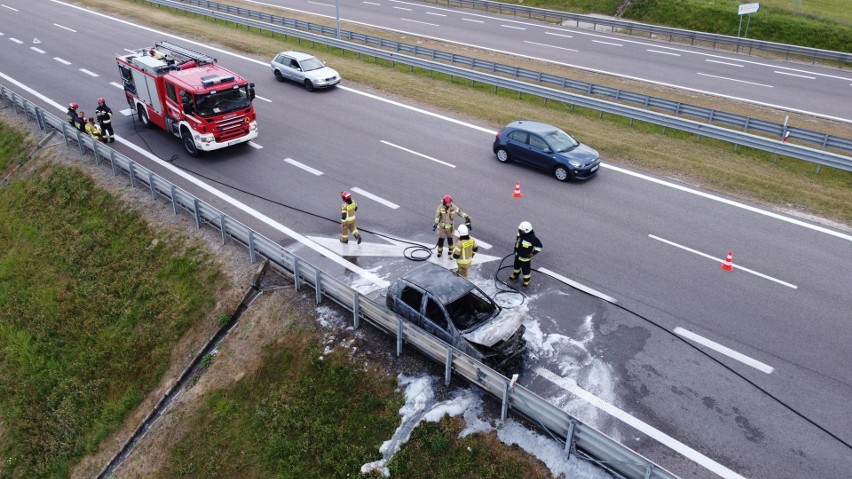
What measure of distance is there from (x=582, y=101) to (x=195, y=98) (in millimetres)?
15045

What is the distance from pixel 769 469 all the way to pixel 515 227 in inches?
342

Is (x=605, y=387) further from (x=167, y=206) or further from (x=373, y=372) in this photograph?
(x=167, y=206)

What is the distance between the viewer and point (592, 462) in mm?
9625

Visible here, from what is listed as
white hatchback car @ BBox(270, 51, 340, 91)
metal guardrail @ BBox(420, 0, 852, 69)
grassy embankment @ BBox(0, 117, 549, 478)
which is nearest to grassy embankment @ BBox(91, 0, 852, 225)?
white hatchback car @ BBox(270, 51, 340, 91)

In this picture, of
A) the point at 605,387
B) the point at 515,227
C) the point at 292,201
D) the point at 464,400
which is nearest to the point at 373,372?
the point at 464,400

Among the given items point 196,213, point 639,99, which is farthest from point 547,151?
point 196,213

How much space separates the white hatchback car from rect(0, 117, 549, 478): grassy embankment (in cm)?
1097

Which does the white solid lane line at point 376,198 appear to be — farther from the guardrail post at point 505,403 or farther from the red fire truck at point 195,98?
the guardrail post at point 505,403

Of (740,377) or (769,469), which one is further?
(740,377)

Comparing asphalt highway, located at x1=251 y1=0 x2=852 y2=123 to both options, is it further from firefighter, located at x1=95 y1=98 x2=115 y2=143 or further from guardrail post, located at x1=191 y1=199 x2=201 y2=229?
guardrail post, located at x1=191 y1=199 x2=201 y2=229

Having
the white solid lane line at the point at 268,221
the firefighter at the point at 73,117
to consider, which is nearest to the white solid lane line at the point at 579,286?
the white solid lane line at the point at 268,221

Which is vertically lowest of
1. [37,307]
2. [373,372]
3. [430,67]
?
[37,307]

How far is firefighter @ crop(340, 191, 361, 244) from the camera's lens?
49.6ft

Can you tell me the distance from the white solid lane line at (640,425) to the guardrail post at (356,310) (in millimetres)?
3842
